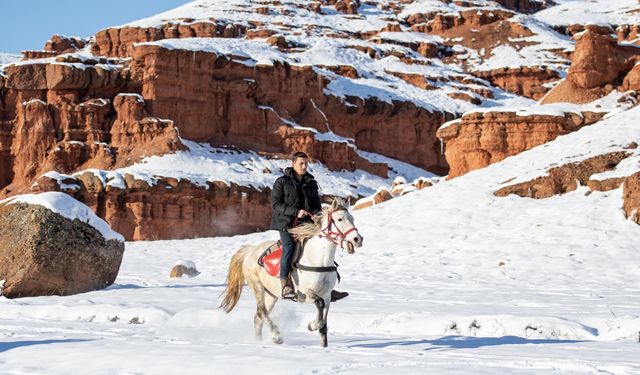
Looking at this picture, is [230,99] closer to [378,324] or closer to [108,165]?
[108,165]

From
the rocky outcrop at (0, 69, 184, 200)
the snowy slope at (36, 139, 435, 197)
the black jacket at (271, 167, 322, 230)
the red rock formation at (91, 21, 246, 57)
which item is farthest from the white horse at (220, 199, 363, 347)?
the red rock formation at (91, 21, 246, 57)

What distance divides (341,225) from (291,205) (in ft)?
4.13

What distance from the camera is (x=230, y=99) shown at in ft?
241

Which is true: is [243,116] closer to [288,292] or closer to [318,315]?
[288,292]

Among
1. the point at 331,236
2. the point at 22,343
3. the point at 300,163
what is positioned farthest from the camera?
the point at 300,163

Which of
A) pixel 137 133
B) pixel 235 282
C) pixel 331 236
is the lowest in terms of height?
pixel 137 133

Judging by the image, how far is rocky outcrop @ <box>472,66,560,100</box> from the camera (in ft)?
367

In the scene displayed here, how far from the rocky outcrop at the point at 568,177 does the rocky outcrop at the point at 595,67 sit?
19.4 metres

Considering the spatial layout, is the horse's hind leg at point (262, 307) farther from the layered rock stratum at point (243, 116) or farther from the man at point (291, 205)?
the layered rock stratum at point (243, 116)

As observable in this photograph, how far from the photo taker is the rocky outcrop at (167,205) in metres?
58.1

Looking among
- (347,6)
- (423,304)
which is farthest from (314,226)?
(347,6)

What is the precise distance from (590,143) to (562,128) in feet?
39.9

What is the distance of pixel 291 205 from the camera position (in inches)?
412

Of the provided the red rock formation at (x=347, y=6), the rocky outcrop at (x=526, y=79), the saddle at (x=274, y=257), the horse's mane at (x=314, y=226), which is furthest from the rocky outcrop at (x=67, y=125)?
the red rock formation at (x=347, y=6)
